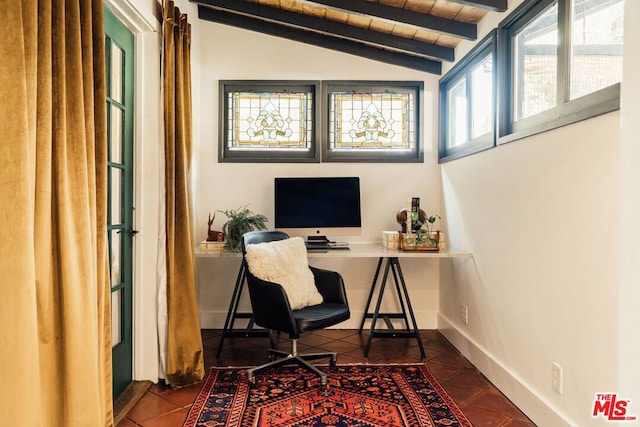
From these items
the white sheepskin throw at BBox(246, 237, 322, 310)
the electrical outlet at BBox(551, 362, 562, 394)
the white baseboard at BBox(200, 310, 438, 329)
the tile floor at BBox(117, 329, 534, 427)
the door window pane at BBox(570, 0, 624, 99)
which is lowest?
the tile floor at BBox(117, 329, 534, 427)

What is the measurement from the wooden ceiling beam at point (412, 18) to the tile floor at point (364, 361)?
2.34 metres

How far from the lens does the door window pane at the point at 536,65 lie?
6.93 feet

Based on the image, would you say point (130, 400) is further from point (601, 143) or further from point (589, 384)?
point (601, 143)

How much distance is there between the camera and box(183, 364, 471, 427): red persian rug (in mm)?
2086

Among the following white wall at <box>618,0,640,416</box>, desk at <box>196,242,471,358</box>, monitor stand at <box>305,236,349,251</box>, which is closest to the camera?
white wall at <box>618,0,640,416</box>

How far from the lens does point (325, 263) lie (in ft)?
12.0

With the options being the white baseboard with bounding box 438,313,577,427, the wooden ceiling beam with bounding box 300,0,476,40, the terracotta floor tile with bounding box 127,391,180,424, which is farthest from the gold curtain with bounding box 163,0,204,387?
the white baseboard with bounding box 438,313,577,427

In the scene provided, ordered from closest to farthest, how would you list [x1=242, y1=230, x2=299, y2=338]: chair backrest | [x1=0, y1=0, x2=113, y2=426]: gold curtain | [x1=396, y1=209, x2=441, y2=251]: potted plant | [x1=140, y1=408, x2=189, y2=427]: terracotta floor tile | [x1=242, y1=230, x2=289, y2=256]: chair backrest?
[x1=0, y1=0, x2=113, y2=426]: gold curtain
[x1=140, y1=408, x2=189, y2=427]: terracotta floor tile
[x1=242, y1=230, x2=299, y2=338]: chair backrest
[x1=242, y1=230, x2=289, y2=256]: chair backrest
[x1=396, y1=209, x2=441, y2=251]: potted plant

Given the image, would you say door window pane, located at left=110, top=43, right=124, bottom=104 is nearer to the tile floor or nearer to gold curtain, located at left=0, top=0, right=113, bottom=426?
gold curtain, located at left=0, top=0, right=113, bottom=426

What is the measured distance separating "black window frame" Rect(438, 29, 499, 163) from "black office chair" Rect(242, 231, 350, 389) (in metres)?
1.37

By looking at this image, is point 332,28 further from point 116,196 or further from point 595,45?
point 116,196

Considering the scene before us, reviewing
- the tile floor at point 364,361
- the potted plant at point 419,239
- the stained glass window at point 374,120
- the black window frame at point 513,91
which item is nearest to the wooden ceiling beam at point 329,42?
the stained glass window at point 374,120

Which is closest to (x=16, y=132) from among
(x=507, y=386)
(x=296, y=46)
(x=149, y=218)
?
(x=149, y=218)

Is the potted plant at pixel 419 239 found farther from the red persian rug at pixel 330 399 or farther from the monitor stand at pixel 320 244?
the red persian rug at pixel 330 399
